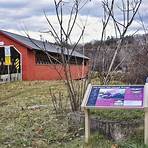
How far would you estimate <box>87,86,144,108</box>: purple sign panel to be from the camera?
249 inches

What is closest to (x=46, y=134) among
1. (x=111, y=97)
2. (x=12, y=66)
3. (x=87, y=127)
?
(x=87, y=127)

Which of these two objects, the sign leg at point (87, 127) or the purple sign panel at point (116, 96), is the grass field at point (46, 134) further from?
the purple sign panel at point (116, 96)

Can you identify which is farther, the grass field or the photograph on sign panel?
the grass field

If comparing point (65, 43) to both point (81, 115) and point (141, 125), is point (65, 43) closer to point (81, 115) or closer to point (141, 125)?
point (81, 115)

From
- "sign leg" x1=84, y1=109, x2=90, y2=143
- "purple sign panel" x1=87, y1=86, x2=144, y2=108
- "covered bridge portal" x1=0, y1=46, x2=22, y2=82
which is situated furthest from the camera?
"covered bridge portal" x1=0, y1=46, x2=22, y2=82

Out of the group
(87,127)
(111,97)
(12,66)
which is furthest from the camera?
(12,66)

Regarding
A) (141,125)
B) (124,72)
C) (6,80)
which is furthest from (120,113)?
(6,80)

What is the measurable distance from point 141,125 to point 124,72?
11675 millimetres

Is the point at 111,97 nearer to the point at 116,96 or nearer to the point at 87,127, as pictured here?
the point at 116,96

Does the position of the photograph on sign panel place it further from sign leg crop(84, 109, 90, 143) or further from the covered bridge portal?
the covered bridge portal

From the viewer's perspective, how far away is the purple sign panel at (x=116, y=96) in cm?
633

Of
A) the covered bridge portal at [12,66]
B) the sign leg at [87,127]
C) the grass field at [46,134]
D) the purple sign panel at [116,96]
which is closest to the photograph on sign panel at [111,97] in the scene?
the purple sign panel at [116,96]

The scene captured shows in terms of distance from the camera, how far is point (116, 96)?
656 cm


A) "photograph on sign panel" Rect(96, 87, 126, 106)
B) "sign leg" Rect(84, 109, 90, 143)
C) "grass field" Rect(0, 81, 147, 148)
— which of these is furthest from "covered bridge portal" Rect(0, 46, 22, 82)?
"photograph on sign panel" Rect(96, 87, 126, 106)
